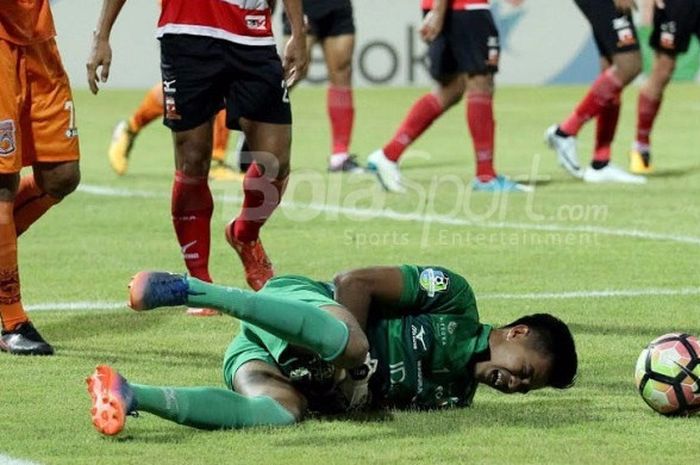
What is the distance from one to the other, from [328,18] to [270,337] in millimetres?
8073

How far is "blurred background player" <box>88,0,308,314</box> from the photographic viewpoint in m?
7.16

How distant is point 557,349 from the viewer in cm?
519

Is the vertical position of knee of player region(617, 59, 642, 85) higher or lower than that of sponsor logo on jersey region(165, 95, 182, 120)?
lower

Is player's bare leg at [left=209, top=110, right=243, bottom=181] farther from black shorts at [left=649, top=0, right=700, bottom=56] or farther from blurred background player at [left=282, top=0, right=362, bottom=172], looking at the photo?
black shorts at [left=649, top=0, right=700, bottom=56]

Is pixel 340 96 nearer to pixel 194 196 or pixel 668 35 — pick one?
pixel 668 35

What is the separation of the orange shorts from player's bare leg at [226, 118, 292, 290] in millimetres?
832

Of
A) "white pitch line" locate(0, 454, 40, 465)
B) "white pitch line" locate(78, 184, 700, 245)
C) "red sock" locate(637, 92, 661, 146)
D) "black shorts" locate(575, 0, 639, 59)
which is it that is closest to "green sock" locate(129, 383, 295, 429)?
"white pitch line" locate(0, 454, 40, 465)

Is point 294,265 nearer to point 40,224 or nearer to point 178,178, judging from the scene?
point 178,178

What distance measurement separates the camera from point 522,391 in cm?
521

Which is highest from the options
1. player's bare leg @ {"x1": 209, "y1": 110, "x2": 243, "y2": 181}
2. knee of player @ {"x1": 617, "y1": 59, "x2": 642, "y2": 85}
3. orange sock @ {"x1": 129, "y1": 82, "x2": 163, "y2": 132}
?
knee of player @ {"x1": 617, "y1": 59, "x2": 642, "y2": 85}

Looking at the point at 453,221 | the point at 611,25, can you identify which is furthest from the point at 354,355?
the point at 611,25

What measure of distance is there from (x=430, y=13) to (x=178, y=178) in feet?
14.3

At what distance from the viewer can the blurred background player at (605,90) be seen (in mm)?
11945

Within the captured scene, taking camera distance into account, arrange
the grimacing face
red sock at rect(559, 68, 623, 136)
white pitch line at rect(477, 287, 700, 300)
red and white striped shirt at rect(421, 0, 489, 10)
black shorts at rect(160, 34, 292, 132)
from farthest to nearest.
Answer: red sock at rect(559, 68, 623, 136) < red and white striped shirt at rect(421, 0, 489, 10) < white pitch line at rect(477, 287, 700, 300) < black shorts at rect(160, 34, 292, 132) < the grimacing face
